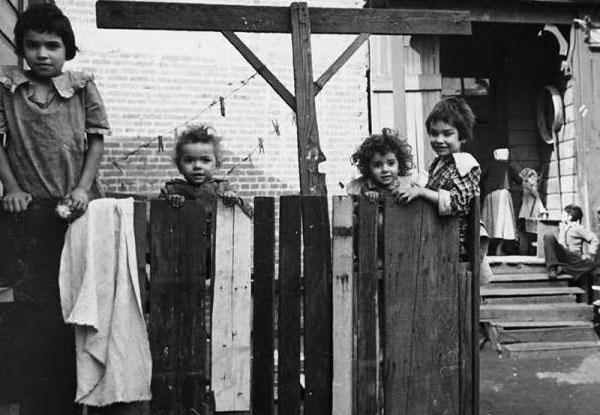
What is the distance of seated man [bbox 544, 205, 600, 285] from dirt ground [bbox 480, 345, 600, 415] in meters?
1.35

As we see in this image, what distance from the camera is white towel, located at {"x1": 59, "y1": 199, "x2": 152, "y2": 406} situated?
223cm

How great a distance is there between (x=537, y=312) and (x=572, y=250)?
1.26m

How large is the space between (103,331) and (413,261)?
1.36m

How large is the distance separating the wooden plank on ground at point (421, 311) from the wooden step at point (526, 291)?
203 inches

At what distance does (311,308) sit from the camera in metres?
2.48

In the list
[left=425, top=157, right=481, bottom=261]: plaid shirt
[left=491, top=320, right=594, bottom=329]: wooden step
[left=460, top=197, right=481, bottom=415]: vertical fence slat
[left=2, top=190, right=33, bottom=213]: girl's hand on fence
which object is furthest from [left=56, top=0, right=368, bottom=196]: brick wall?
[left=2, top=190, right=33, bottom=213]: girl's hand on fence

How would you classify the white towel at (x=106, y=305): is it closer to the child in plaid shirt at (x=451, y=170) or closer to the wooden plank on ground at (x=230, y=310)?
the wooden plank on ground at (x=230, y=310)

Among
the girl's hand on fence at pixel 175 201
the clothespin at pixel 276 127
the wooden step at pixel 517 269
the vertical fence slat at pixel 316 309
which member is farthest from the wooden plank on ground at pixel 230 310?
the wooden step at pixel 517 269

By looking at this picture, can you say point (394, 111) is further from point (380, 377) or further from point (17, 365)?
point (17, 365)

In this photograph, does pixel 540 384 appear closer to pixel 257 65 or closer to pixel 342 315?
pixel 342 315

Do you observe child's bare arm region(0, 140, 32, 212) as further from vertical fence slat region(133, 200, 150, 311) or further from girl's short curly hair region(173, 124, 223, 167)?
girl's short curly hair region(173, 124, 223, 167)

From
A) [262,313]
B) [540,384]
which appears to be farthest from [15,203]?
[540,384]

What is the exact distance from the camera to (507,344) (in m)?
6.79

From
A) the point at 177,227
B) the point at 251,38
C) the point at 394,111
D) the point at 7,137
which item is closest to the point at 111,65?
the point at 251,38
